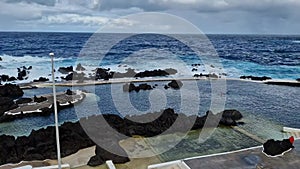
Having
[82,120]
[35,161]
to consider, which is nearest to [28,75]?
[82,120]

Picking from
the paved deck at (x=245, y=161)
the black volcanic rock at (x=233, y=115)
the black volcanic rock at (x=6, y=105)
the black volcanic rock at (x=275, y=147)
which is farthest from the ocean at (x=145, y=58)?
the paved deck at (x=245, y=161)

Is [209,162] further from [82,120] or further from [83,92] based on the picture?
[83,92]

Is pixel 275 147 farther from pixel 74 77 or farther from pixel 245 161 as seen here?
pixel 74 77

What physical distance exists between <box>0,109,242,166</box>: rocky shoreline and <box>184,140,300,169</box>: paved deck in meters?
2.81

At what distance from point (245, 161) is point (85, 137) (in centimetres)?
660

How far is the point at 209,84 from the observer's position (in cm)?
2703

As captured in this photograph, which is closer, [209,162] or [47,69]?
[209,162]

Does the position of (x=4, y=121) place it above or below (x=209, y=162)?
below

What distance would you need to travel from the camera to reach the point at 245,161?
34.4 ft

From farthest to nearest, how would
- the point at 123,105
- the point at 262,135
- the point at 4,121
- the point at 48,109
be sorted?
the point at 123,105 → the point at 48,109 → the point at 4,121 → the point at 262,135

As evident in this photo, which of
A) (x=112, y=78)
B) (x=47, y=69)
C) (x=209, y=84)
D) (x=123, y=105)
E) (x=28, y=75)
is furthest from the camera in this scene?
(x=47, y=69)

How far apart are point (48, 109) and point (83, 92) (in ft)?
18.4

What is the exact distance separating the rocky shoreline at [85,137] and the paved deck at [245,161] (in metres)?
2.81

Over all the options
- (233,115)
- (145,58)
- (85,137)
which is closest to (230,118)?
(233,115)
